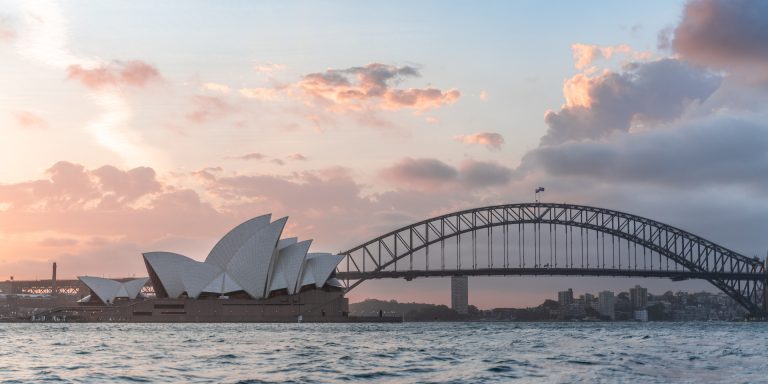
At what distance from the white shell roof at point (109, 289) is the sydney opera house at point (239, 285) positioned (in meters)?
11.0

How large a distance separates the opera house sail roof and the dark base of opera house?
1611 millimetres

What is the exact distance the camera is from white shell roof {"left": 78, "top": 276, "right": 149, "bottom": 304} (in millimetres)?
172125

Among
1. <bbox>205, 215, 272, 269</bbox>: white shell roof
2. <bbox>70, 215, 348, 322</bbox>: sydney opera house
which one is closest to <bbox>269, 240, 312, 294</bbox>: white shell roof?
<bbox>70, 215, 348, 322</bbox>: sydney opera house

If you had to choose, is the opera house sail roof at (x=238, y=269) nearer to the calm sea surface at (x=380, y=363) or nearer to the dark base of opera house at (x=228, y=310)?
the dark base of opera house at (x=228, y=310)

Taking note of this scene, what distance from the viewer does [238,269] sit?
152m

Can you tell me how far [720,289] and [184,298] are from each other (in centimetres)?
9264

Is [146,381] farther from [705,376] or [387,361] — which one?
[705,376]

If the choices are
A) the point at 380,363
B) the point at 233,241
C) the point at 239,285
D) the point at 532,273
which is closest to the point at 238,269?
the point at 239,285

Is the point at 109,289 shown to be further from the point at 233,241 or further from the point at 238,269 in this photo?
the point at 233,241

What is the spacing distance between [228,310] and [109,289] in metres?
31.8

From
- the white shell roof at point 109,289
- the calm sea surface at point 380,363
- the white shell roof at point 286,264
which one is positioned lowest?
the calm sea surface at point 380,363

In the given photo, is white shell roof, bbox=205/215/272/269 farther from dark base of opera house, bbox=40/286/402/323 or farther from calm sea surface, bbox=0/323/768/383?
calm sea surface, bbox=0/323/768/383

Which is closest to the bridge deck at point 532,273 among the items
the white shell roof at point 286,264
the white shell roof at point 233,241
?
the white shell roof at point 286,264

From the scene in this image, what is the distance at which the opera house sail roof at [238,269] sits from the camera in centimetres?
14900
